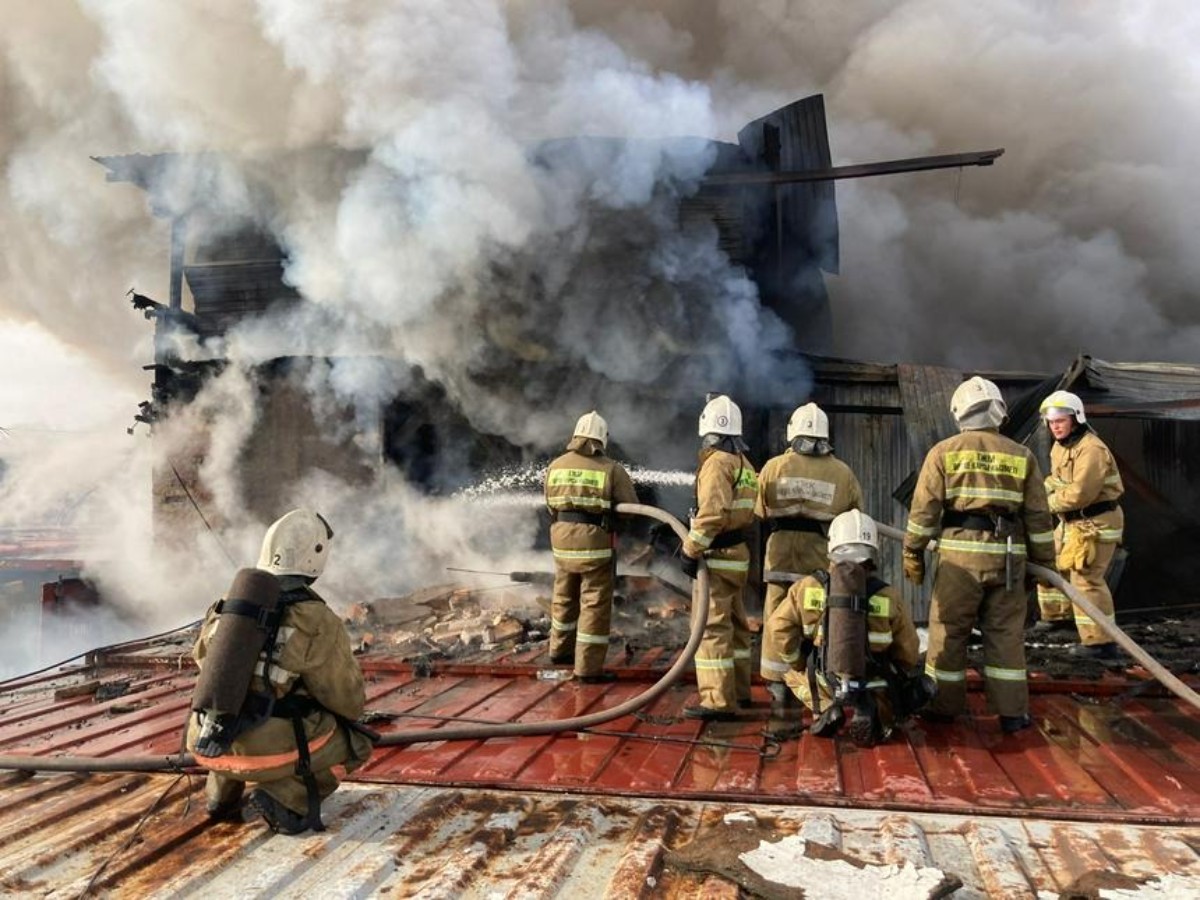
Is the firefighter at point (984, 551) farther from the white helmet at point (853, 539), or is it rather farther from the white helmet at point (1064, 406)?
the white helmet at point (1064, 406)

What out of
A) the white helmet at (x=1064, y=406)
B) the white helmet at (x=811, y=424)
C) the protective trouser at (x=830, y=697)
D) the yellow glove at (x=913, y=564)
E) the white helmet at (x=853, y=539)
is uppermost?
the white helmet at (x=1064, y=406)

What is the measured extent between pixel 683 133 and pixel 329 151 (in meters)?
3.70

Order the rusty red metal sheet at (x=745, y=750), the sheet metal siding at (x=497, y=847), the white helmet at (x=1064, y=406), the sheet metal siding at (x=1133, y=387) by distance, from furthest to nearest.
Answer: the sheet metal siding at (x=1133, y=387), the white helmet at (x=1064, y=406), the rusty red metal sheet at (x=745, y=750), the sheet metal siding at (x=497, y=847)

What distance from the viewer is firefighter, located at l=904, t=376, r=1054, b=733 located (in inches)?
155

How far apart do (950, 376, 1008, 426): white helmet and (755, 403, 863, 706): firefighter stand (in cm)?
69

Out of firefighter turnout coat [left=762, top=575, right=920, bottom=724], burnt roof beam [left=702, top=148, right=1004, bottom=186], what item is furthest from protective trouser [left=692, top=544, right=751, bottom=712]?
burnt roof beam [left=702, top=148, right=1004, bottom=186]

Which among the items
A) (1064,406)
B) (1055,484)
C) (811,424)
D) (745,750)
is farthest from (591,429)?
(1055,484)

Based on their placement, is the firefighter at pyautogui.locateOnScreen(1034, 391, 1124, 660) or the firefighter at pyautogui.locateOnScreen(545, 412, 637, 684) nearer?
the firefighter at pyautogui.locateOnScreen(545, 412, 637, 684)

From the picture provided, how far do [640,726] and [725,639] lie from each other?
64 cm

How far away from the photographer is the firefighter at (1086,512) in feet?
18.2

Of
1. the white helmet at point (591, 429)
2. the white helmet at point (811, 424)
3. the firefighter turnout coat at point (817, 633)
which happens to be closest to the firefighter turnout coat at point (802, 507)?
the white helmet at point (811, 424)

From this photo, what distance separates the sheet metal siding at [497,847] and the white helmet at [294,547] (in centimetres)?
93

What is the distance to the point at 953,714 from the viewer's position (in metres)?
4.01

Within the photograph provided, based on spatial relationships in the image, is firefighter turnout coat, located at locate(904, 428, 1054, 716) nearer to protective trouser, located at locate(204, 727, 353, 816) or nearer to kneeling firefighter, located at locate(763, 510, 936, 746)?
kneeling firefighter, located at locate(763, 510, 936, 746)
